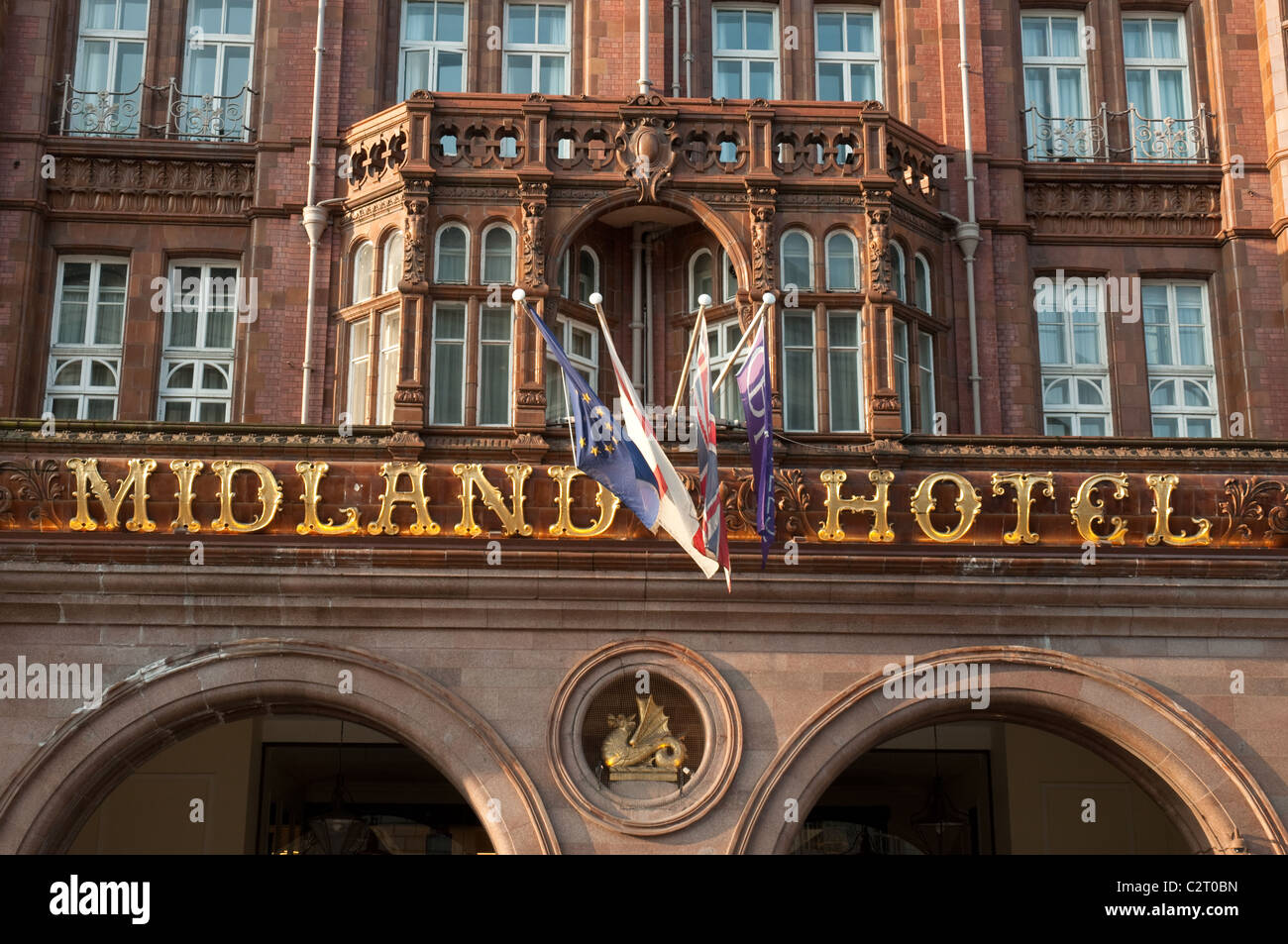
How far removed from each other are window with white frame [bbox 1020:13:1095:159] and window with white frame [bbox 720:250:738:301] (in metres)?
5.86

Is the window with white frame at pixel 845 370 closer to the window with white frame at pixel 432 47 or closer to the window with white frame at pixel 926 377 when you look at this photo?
the window with white frame at pixel 926 377

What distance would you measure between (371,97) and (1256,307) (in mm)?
13682

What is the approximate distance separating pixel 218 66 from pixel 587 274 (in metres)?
7.10

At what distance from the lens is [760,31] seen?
29.0m

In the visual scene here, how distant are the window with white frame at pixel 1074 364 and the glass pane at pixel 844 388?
404 centimetres

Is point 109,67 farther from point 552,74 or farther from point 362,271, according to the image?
point 552,74

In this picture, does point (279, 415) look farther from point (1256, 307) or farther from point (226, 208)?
point (1256, 307)

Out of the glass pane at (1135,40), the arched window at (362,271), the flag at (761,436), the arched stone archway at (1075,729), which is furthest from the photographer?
the glass pane at (1135,40)

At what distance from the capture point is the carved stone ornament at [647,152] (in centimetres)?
2527

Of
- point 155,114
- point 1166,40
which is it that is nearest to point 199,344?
point 155,114

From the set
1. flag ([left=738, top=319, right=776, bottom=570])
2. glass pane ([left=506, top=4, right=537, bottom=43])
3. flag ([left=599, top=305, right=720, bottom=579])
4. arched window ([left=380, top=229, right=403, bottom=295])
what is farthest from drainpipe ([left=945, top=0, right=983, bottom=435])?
arched window ([left=380, top=229, right=403, bottom=295])

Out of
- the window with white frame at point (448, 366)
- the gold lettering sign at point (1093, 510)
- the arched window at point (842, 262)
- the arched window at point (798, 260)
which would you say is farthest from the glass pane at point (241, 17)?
the gold lettering sign at point (1093, 510)

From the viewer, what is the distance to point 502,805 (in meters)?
20.7
